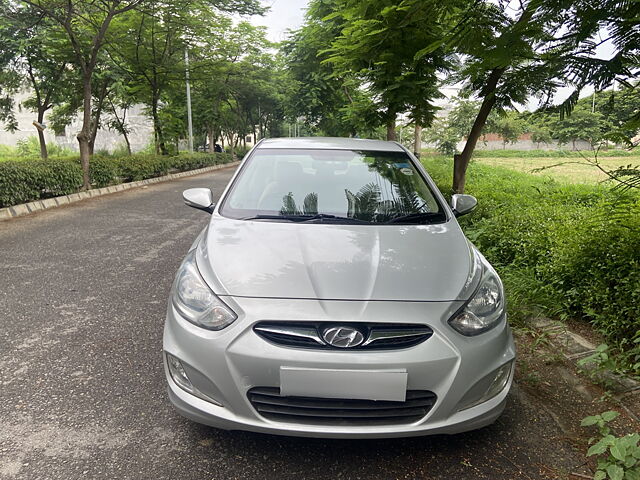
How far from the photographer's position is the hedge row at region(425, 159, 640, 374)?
2957 mm

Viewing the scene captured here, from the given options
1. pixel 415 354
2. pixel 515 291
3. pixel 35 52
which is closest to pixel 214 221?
pixel 415 354

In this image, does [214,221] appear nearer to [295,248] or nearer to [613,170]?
[295,248]

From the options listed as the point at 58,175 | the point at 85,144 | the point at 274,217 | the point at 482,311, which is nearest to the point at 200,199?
the point at 274,217

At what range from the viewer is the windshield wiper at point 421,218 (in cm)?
277

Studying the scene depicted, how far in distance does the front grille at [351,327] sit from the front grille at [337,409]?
0.20 meters

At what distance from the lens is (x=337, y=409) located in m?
1.87

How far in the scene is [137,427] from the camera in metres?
2.29

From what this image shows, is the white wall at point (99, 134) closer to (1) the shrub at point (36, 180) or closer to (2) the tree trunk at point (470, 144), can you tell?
(1) the shrub at point (36, 180)

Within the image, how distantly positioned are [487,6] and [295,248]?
6.98 ft

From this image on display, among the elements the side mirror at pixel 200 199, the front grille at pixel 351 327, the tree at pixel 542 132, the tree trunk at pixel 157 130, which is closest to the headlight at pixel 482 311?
the front grille at pixel 351 327

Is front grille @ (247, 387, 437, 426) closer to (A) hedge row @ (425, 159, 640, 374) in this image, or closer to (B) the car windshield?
(B) the car windshield

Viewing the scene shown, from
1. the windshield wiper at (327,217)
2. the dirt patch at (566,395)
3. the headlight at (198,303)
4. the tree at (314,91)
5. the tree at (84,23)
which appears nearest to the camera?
the headlight at (198,303)

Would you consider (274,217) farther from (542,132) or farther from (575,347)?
(542,132)

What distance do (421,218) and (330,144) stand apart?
1.17 metres
